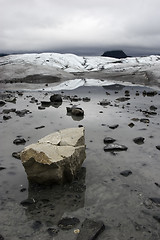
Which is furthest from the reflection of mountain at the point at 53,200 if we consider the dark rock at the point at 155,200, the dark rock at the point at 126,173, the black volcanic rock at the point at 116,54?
the black volcanic rock at the point at 116,54

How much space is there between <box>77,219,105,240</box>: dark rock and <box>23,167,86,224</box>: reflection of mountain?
553mm

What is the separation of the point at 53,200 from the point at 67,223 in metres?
0.76

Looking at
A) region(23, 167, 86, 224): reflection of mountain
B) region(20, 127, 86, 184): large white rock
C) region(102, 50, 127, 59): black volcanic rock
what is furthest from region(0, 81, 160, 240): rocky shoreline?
region(102, 50, 127, 59): black volcanic rock

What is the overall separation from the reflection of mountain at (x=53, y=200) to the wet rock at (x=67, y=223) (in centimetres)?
11

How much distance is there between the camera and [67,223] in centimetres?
434

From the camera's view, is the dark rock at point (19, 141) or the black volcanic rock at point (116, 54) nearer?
the dark rock at point (19, 141)

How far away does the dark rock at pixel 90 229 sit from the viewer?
13.0 feet

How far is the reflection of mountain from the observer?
15.0ft

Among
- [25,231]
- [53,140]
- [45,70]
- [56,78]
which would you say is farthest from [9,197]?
Result: [45,70]

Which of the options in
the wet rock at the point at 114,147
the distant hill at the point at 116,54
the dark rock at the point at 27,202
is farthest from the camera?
the distant hill at the point at 116,54

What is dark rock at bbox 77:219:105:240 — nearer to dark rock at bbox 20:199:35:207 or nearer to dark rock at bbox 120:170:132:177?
dark rock at bbox 20:199:35:207

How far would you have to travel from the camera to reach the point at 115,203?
4.91 metres

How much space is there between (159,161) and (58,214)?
3430 mm

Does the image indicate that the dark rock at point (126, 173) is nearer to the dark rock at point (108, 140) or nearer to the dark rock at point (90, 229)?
the dark rock at point (90, 229)
